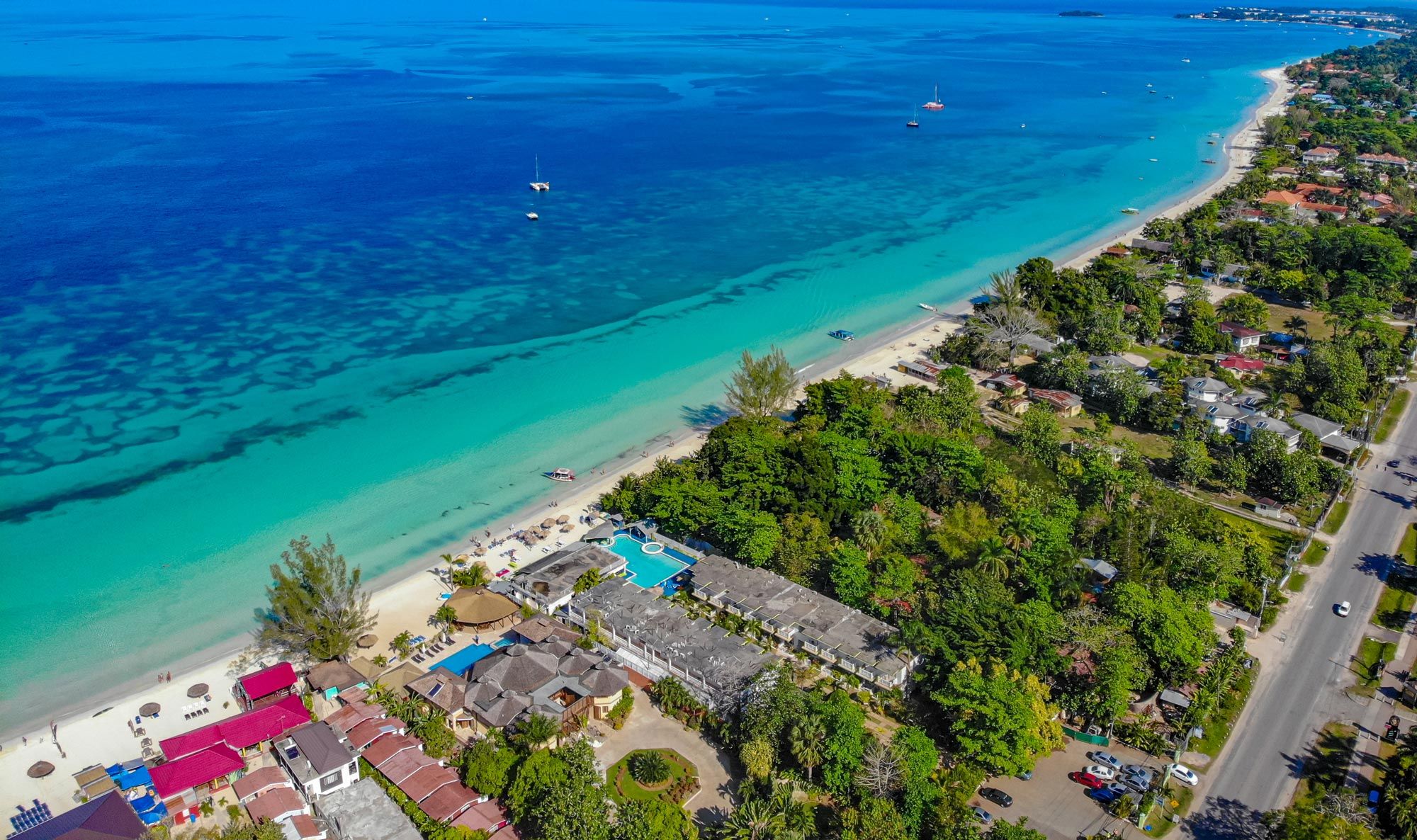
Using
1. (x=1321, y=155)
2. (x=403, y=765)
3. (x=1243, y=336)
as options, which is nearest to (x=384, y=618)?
(x=403, y=765)

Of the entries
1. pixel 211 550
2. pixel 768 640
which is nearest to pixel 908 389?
pixel 768 640

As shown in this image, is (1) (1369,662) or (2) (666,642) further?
(1) (1369,662)

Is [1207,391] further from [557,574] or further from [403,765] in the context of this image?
[403,765]

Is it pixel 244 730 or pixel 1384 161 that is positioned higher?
pixel 1384 161

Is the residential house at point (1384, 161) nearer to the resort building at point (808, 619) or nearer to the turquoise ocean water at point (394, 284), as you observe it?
the turquoise ocean water at point (394, 284)

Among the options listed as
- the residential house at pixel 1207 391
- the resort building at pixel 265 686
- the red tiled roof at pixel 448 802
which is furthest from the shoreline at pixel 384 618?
the residential house at pixel 1207 391

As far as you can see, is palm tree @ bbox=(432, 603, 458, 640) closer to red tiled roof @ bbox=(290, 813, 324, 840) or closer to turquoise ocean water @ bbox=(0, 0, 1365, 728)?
turquoise ocean water @ bbox=(0, 0, 1365, 728)

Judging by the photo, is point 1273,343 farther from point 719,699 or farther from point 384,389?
point 384,389
